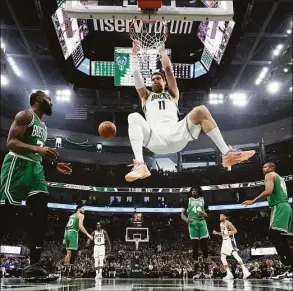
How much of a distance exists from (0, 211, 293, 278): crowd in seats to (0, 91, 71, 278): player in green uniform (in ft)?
42.0

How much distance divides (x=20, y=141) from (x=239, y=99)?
53.6 ft

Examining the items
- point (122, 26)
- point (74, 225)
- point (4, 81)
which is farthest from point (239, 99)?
point (74, 225)

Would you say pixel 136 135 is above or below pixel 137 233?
below

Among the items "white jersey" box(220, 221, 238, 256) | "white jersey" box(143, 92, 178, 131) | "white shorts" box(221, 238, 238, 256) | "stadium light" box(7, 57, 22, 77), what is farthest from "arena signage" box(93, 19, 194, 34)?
→ "white jersey" box(143, 92, 178, 131)

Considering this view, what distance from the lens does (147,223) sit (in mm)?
26281

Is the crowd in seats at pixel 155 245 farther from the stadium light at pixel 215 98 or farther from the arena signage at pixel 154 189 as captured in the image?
the stadium light at pixel 215 98

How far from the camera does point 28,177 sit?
3676mm

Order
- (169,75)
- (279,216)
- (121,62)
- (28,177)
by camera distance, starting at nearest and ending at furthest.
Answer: (28,177), (169,75), (279,216), (121,62)

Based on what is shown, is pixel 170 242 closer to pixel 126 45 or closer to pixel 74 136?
pixel 74 136

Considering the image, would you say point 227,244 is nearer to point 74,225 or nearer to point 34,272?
point 74,225

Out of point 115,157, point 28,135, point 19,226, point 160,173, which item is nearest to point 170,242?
point 160,173

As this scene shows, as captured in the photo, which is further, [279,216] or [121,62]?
[121,62]

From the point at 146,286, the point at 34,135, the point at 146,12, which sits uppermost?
the point at 146,12

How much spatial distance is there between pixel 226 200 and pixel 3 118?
17.2 m
